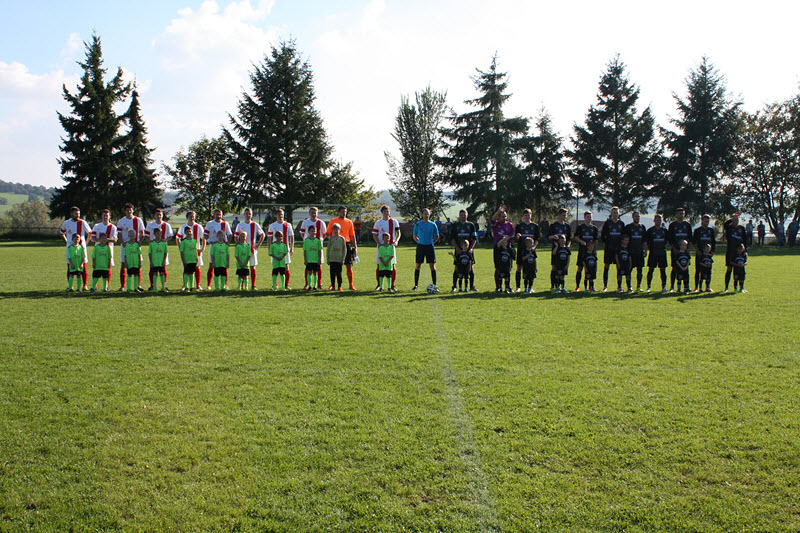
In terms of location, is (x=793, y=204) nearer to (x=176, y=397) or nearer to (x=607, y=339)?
(x=607, y=339)

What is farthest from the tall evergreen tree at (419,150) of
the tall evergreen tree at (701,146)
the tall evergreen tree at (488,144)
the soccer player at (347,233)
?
the soccer player at (347,233)

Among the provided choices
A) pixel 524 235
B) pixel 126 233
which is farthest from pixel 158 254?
pixel 524 235

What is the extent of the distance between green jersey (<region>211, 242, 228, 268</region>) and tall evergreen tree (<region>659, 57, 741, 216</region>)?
37913 millimetres

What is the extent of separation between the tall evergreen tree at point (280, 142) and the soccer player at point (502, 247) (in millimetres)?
36599

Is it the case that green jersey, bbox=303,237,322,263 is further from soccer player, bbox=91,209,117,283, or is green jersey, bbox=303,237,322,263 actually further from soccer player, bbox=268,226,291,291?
soccer player, bbox=91,209,117,283

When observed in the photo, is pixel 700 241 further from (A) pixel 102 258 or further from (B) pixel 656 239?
(A) pixel 102 258

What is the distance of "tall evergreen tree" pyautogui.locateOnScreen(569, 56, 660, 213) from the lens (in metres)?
41.2

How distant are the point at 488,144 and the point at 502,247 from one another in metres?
33.1

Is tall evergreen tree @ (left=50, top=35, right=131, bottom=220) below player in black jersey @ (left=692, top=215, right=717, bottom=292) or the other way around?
the other way around

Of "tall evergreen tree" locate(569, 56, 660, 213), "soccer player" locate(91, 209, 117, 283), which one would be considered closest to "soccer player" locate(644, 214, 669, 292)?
"soccer player" locate(91, 209, 117, 283)

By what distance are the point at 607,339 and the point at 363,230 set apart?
32.9m

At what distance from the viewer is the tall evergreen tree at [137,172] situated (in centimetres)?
4572

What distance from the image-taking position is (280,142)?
4594 cm

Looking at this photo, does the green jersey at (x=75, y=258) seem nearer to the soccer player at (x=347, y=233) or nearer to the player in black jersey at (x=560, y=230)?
the soccer player at (x=347, y=233)
